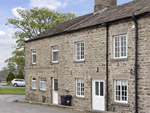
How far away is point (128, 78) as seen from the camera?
43.2 ft

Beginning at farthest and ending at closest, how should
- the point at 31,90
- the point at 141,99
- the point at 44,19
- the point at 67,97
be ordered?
the point at 44,19 < the point at 31,90 < the point at 67,97 < the point at 141,99

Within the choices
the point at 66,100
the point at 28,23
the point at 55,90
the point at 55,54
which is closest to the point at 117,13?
the point at 55,54

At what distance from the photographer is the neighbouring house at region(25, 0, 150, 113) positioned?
12.6 m

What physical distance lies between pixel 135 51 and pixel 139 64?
29.8 inches

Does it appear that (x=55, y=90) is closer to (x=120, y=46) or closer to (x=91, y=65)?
(x=91, y=65)

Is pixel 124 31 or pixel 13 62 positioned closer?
pixel 124 31

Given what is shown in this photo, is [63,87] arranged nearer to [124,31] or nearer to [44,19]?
[124,31]

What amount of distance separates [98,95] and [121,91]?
2.12m

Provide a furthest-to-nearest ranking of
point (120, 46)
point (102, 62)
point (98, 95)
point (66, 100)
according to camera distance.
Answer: point (66, 100), point (98, 95), point (102, 62), point (120, 46)

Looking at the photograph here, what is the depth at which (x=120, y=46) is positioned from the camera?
13828 millimetres

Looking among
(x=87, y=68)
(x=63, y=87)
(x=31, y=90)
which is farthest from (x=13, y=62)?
(x=87, y=68)

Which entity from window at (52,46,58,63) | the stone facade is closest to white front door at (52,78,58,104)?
the stone facade

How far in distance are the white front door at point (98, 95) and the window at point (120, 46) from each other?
7.43 feet

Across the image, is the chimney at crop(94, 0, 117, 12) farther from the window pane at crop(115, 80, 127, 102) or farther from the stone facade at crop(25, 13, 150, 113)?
the window pane at crop(115, 80, 127, 102)
